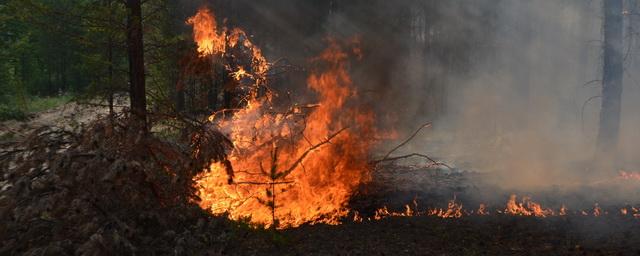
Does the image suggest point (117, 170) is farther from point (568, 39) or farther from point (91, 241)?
point (568, 39)

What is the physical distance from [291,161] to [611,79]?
8.91m

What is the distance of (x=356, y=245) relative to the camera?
560 centimetres

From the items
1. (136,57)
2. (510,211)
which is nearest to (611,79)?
(510,211)

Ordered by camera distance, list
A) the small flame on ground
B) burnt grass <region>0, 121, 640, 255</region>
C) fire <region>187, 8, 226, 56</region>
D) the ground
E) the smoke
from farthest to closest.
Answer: the smoke < fire <region>187, 8, 226, 56</region> < the small flame on ground < the ground < burnt grass <region>0, 121, 640, 255</region>

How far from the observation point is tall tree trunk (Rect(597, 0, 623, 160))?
1109 cm

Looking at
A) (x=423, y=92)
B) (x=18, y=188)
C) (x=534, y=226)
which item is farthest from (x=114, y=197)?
(x=423, y=92)

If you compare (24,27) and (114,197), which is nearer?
(114,197)

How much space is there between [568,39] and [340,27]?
24.4m

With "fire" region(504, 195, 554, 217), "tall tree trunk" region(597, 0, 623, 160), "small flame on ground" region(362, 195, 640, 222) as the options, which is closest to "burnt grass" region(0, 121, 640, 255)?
"small flame on ground" region(362, 195, 640, 222)

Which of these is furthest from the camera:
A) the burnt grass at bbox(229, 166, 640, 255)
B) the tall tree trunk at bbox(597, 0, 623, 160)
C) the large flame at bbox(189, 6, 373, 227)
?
the tall tree trunk at bbox(597, 0, 623, 160)

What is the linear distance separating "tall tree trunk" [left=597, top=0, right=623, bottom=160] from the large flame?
6788 mm

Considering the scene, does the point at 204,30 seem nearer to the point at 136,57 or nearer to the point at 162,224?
the point at 136,57

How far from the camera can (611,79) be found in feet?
37.3

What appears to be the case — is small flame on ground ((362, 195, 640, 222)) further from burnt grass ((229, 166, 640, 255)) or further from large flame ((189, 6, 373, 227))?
large flame ((189, 6, 373, 227))
